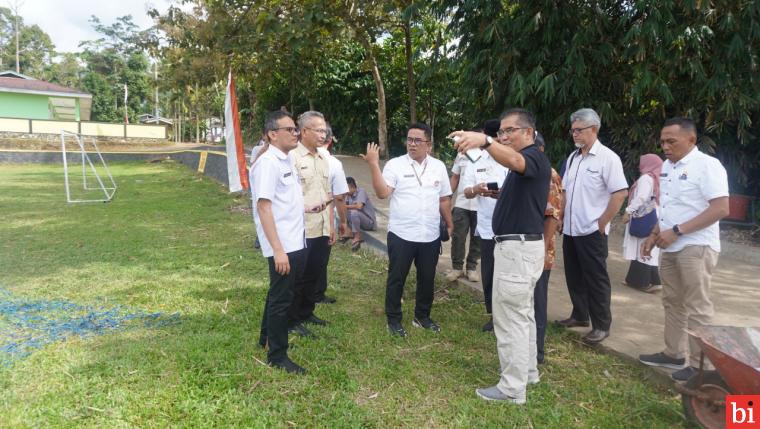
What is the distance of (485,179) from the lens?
16.0 feet

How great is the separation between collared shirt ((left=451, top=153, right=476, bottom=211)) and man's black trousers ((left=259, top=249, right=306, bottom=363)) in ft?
7.94

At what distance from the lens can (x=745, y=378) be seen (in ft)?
8.18

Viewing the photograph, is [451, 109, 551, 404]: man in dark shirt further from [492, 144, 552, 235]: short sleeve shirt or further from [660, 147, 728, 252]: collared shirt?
[660, 147, 728, 252]: collared shirt

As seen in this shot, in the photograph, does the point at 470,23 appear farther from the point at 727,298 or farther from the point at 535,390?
the point at 535,390

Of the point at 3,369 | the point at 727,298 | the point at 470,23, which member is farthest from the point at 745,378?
the point at 470,23

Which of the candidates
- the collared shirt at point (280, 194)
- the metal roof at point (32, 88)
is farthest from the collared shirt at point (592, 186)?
the metal roof at point (32, 88)

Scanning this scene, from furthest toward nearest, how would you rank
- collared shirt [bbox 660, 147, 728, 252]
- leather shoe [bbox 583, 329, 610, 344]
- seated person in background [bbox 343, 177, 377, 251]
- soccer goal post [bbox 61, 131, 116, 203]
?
soccer goal post [bbox 61, 131, 116, 203] → seated person in background [bbox 343, 177, 377, 251] → leather shoe [bbox 583, 329, 610, 344] → collared shirt [bbox 660, 147, 728, 252]

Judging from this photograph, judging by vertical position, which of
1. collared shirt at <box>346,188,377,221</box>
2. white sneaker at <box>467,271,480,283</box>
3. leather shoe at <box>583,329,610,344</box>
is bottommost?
leather shoe at <box>583,329,610,344</box>

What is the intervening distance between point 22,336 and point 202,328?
4.55 ft

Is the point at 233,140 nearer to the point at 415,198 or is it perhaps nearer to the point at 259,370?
the point at 415,198

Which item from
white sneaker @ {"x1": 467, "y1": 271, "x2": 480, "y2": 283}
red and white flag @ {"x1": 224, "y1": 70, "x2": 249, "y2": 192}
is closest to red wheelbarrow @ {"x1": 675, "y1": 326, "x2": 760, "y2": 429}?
white sneaker @ {"x1": 467, "y1": 271, "x2": 480, "y2": 283}

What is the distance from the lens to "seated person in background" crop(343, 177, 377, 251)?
755 centimetres

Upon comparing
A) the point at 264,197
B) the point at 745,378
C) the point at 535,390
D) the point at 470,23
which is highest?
the point at 470,23

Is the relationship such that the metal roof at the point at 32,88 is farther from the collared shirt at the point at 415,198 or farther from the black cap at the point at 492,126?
the black cap at the point at 492,126
